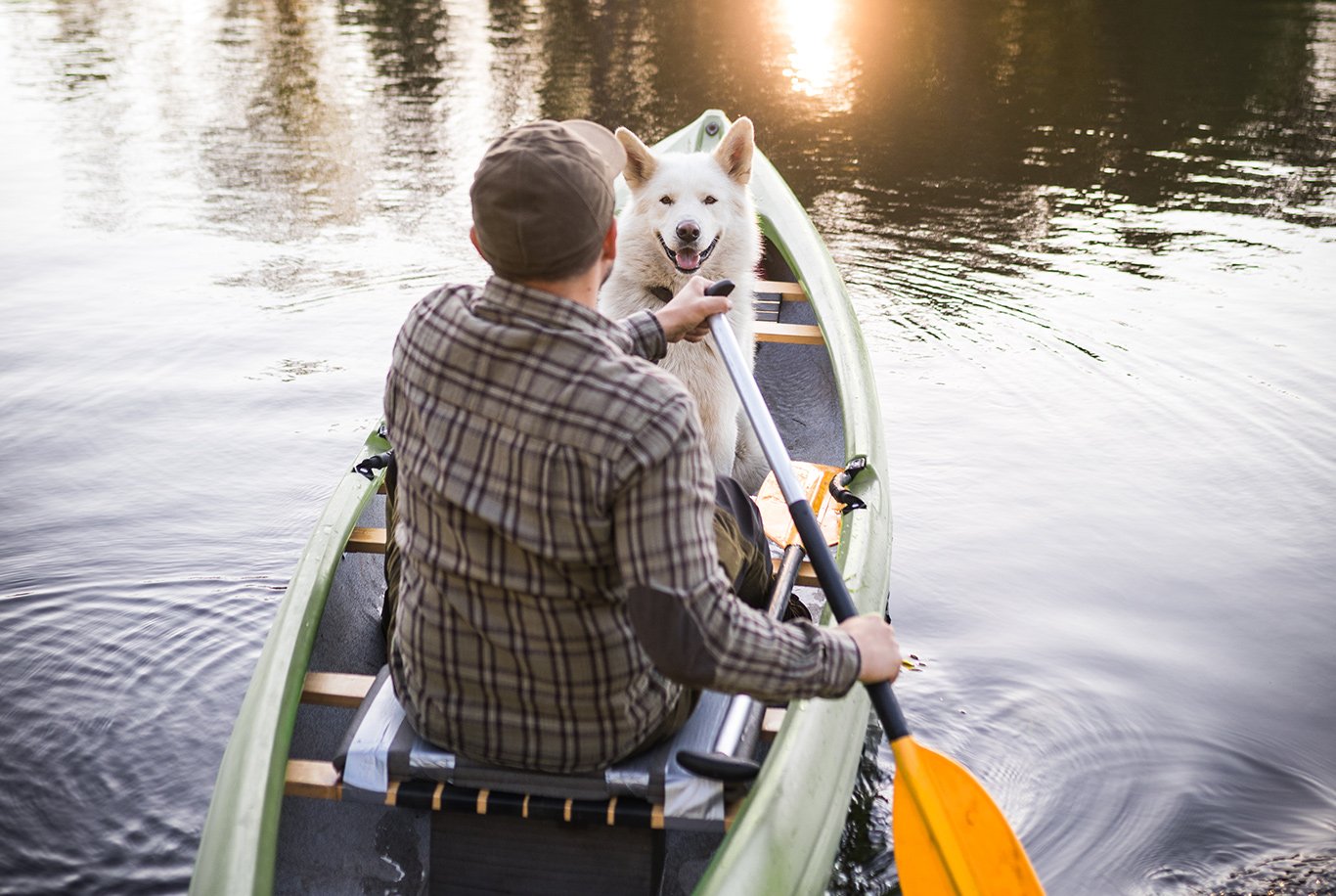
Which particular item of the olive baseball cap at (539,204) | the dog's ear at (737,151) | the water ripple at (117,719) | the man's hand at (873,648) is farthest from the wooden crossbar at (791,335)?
the olive baseball cap at (539,204)

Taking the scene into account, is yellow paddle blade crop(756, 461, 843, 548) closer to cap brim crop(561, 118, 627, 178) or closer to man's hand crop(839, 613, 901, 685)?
cap brim crop(561, 118, 627, 178)

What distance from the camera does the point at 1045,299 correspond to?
27.7ft

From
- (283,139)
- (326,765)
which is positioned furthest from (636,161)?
(283,139)

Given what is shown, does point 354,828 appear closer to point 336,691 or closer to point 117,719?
point 336,691

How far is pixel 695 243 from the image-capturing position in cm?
400

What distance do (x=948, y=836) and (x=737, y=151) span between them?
8.56 feet

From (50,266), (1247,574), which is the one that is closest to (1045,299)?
(1247,574)

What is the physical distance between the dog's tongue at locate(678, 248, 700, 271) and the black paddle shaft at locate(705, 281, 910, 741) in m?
0.95

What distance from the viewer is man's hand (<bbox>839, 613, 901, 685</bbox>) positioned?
2074mm

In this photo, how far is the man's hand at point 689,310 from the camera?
2863 millimetres

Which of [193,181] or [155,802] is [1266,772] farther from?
[193,181]

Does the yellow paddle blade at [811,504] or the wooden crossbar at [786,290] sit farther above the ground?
the wooden crossbar at [786,290]

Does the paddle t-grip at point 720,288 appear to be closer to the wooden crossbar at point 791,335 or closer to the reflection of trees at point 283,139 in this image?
the wooden crossbar at point 791,335

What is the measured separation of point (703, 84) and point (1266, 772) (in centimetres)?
1348
